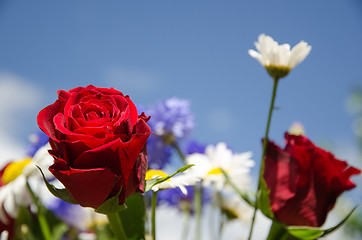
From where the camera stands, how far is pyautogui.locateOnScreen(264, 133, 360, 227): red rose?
0.87 feet

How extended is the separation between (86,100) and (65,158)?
0.04 m

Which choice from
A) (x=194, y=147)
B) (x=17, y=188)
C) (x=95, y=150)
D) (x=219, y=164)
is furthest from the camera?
(x=194, y=147)

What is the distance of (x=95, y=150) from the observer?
196mm

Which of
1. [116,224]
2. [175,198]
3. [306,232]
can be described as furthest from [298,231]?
[175,198]

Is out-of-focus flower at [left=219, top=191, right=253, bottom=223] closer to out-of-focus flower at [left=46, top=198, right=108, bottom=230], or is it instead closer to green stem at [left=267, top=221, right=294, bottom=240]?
out-of-focus flower at [left=46, top=198, right=108, bottom=230]

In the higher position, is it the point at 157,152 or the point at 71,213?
the point at 157,152

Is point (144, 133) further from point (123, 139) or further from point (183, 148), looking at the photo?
point (183, 148)

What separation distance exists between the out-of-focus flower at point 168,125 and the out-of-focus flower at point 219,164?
8 cm

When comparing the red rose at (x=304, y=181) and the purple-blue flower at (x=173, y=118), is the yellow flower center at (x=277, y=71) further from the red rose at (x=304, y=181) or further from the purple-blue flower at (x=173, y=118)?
the purple-blue flower at (x=173, y=118)

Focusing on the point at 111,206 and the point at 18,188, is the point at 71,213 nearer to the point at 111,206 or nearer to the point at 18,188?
the point at 18,188

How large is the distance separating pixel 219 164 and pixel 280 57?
0.68ft

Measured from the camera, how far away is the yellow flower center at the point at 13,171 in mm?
385

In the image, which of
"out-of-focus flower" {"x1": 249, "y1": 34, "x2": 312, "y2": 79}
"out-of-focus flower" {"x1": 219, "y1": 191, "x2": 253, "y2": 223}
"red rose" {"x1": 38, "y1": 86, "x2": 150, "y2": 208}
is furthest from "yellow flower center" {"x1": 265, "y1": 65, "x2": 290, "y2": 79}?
"out-of-focus flower" {"x1": 219, "y1": 191, "x2": 253, "y2": 223}

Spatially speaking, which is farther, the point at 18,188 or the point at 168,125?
the point at 168,125
